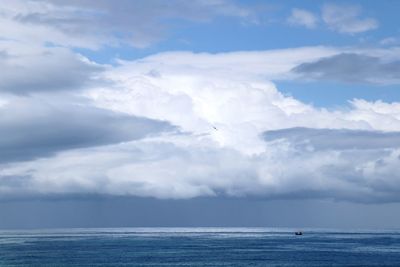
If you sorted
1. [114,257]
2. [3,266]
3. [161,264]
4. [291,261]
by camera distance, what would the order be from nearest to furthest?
[3,266] < [161,264] < [291,261] < [114,257]

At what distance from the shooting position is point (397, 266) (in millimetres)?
157750

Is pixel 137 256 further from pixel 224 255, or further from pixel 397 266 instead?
pixel 397 266

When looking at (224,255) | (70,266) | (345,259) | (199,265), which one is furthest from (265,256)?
(70,266)

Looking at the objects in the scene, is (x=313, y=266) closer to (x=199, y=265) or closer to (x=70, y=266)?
(x=199, y=265)

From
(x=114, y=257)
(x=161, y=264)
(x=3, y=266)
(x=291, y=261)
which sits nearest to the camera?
(x=3, y=266)

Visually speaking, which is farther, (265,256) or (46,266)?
(265,256)

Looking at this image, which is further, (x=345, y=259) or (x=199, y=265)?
(x=345, y=259)

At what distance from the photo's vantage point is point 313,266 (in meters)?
158

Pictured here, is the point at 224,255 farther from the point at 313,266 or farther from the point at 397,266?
the point at 397,266

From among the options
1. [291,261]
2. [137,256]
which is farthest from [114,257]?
[291,261]

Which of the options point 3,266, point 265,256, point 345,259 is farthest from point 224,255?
point 3,266

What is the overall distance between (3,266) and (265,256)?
83036 mm

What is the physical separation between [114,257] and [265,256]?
49397mm

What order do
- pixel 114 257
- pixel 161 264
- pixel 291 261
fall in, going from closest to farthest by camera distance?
pixel 161 264 < pixel 291 261 < pixel 114 257
